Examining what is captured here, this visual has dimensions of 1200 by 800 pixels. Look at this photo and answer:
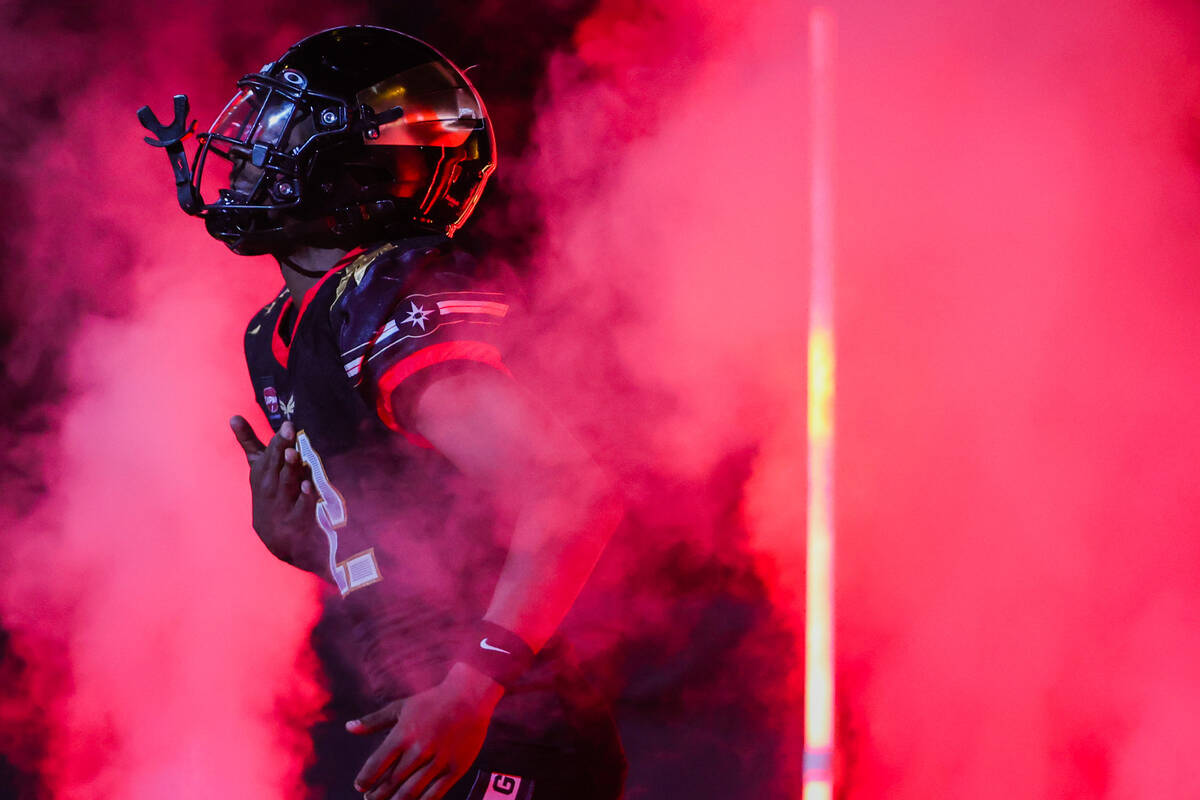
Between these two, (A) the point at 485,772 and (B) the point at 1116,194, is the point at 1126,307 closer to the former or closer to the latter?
(B) the point at 1116,194

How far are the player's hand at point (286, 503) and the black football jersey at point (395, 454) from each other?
0.13ft

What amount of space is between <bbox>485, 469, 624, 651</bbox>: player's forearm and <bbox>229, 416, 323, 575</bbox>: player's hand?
0.46m

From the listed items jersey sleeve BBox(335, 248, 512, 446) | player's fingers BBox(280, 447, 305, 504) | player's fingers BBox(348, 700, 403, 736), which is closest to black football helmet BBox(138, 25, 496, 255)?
jersey sleeve BBox(335, 248, 512, 446)

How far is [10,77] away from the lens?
2367mm

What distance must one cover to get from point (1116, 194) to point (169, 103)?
2.16 metres

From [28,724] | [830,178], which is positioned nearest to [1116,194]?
[830,178]

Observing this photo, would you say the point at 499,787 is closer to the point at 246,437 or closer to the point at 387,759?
the point at 387,759

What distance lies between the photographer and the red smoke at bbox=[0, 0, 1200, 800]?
197 centimetres

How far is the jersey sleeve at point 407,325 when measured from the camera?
4.23 feet

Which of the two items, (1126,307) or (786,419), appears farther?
(786,419)

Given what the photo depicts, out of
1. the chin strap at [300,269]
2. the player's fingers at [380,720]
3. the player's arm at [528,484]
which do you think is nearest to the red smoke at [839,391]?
the chin strap at [300,269]

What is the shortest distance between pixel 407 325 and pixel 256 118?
0.56 metres

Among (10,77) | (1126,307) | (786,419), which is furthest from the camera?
(10,77)

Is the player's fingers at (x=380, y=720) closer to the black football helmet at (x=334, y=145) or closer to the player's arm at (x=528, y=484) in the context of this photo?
the player's arm at (x=528, y=484)
